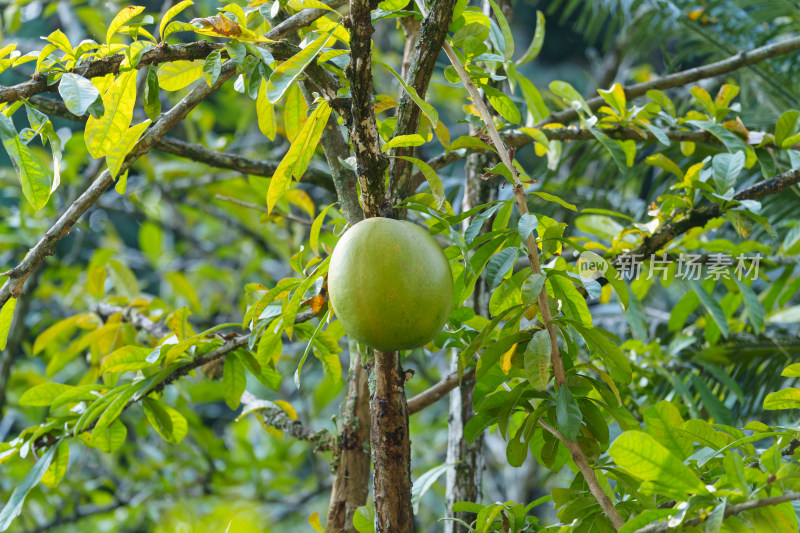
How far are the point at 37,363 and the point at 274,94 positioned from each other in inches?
94.3

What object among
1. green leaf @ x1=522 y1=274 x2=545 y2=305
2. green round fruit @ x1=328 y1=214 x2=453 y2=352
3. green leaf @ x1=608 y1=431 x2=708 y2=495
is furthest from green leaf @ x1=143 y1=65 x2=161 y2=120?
green leaf @ x1=608 y1=431 x2=708 y2=495

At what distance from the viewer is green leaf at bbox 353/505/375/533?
609mm

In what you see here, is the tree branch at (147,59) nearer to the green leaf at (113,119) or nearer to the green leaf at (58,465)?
the green leaf at (113,119)

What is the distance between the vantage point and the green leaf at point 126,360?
2.48 feet

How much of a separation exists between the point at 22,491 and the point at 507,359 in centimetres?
53

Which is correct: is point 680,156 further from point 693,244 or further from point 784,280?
point 693,244

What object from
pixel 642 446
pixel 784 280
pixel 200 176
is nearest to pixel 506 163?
pixel 642 446

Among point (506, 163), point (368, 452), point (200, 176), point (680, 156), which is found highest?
point (506, 163)

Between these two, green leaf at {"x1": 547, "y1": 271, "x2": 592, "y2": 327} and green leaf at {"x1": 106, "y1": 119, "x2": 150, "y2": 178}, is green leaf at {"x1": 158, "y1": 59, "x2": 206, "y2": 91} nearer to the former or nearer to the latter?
green leaf at {"x1": 106, "y1": 119, "x2": 150, "y2": 178}

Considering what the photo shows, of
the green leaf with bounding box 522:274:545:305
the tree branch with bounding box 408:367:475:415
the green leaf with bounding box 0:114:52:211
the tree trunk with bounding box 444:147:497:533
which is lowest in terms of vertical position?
the tree trunk with bounding box 444:147:497:533

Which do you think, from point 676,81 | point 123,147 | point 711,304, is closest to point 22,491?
point 123,147

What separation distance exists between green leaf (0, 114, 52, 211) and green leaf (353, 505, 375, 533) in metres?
0.38

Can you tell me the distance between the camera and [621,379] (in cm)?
58
